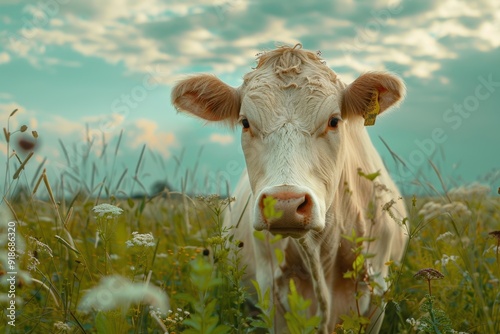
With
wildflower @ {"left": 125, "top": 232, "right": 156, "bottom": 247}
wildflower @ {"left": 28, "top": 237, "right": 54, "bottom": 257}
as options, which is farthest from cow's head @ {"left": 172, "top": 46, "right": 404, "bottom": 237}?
wildflower @ {"left": 28, "top": 237, "right": 54, "bottom": 257}

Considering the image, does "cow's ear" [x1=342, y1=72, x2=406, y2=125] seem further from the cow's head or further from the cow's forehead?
the cow's forehead

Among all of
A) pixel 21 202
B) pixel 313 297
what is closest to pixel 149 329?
pixel 313 297

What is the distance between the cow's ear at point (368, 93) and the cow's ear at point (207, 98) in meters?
0.89

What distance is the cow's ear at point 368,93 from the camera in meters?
4.39

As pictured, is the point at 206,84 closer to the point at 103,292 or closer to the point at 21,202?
the point at 103,292

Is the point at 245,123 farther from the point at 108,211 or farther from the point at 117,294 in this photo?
the point at 117,294

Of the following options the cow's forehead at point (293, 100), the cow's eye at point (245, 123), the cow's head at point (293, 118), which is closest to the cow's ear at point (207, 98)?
the cow's head at point (293, 118)

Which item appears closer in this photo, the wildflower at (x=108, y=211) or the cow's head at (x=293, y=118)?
the wildflower at (x=108, y=211)

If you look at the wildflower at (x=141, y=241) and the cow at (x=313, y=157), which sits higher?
the cow at (x=313, y=157)

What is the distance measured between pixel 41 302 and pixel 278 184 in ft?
7.81

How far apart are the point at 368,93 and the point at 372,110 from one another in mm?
134

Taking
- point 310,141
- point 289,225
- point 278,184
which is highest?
point 310,141

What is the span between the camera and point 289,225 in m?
3.14

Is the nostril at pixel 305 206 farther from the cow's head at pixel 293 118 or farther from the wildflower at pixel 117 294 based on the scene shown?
the wildflower at pixel 117 294
